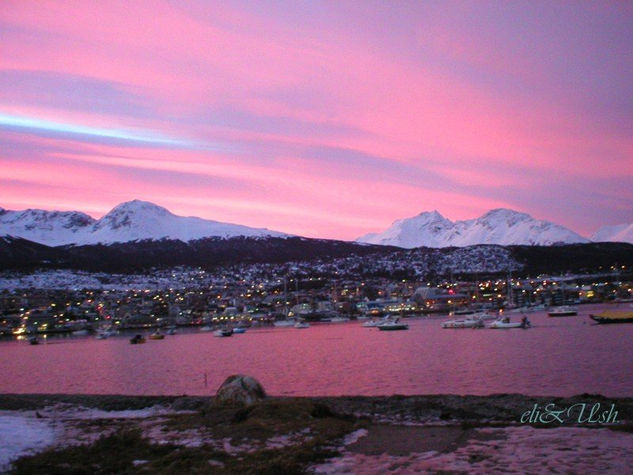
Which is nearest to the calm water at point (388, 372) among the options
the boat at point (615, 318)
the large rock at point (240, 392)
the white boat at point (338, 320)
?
the large rock at point (240, 392)

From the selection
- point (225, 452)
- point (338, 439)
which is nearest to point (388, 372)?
point (338, 439)

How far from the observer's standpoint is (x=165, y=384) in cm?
3866

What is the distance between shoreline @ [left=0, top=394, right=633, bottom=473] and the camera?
39.4 feet

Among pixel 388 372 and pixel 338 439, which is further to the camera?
pixel 388 372

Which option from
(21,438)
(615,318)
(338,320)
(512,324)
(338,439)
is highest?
(338,439)

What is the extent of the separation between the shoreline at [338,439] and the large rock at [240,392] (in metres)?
0.49

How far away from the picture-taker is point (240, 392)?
20.3 m

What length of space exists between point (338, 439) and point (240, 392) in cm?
648

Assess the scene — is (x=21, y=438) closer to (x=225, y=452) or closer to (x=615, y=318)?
(x=225, y=452)

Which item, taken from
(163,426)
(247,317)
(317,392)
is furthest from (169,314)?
(163,426)

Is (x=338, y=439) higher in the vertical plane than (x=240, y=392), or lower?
higher

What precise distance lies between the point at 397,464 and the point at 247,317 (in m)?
178

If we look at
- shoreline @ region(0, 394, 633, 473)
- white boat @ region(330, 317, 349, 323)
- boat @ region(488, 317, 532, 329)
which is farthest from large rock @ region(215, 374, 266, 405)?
white boat @ region(330, 317, 349, 323)

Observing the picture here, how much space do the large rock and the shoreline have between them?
49 centimetres
